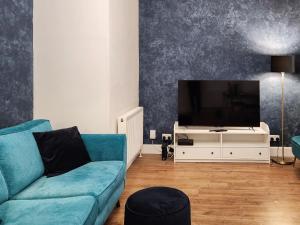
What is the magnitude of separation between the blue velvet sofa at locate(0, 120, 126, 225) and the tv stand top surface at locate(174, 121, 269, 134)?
1922 millimetres

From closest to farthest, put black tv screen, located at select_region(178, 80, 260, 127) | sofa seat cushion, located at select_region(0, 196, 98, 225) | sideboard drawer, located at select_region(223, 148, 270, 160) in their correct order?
1. sofa seat cushion, located at select_region(0, 196, 98, 225)
2. sideboard drawer, located at select_region(223, 148, 270, 160)
3. black tv screen, located at select_region(178, 80, 260, 127)

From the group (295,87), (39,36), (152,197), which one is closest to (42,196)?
(152,197)

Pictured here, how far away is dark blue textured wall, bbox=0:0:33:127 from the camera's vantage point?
3.00 m

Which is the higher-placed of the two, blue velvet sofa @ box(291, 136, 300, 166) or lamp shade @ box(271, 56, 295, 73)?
lamp shade @ box(271, 56, 295, 73)

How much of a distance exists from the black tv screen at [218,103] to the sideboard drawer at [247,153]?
0.34m

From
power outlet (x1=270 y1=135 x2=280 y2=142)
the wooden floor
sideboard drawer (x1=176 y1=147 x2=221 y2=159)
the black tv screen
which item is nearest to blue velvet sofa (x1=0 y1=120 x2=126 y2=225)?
the wooden floor

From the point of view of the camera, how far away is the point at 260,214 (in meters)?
3.08

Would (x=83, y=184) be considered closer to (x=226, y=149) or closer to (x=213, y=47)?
(x=226, y=149)

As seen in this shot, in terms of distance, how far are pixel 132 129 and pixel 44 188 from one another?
7.02 feet

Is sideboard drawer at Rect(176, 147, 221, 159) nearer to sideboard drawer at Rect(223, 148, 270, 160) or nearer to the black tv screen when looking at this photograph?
sideboard drawer at Rect(223, 148, 270, 160)

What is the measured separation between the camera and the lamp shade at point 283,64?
4699 mm

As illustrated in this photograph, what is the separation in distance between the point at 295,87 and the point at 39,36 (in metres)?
3.49

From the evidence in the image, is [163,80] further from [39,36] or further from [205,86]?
[39,36]

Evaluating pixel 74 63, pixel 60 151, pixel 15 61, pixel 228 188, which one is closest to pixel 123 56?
pixel 74 63
